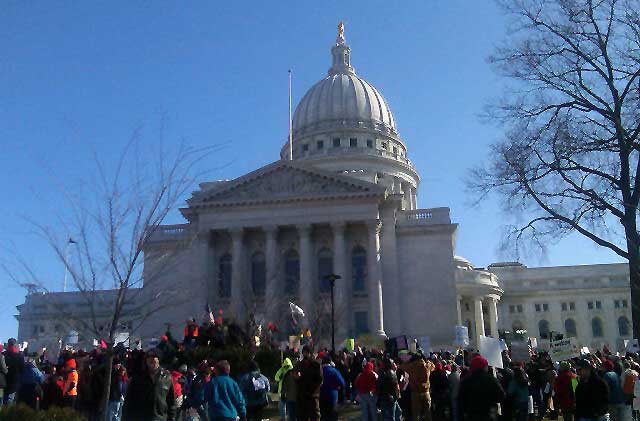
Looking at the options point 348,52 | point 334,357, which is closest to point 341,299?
point 334,357

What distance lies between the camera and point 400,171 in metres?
88.7

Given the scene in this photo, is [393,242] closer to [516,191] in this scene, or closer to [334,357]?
[334,357]

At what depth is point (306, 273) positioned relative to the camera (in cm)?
5478

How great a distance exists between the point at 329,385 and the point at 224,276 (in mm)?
42743

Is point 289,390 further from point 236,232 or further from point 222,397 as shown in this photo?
point 236,232

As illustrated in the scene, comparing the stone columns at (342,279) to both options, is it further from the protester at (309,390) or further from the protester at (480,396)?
the protester at (480,396)

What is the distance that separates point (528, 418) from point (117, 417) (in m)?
10.1

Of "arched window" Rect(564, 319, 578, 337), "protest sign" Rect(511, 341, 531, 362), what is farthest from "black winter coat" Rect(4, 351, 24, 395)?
"arched window" Rect(564, 319, 578, 337)

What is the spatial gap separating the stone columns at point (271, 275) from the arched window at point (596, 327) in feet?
179

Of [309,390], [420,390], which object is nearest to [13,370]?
[309,390]

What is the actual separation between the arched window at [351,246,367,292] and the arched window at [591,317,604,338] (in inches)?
1922

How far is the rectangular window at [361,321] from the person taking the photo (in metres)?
54.8

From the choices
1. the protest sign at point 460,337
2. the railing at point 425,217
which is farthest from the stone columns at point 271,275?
the protest sign at point 460,337

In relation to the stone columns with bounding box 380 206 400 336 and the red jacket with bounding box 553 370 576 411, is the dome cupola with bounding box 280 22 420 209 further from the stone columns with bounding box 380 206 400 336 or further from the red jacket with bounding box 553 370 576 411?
the red jacket with bounding box 553 370 576 411
